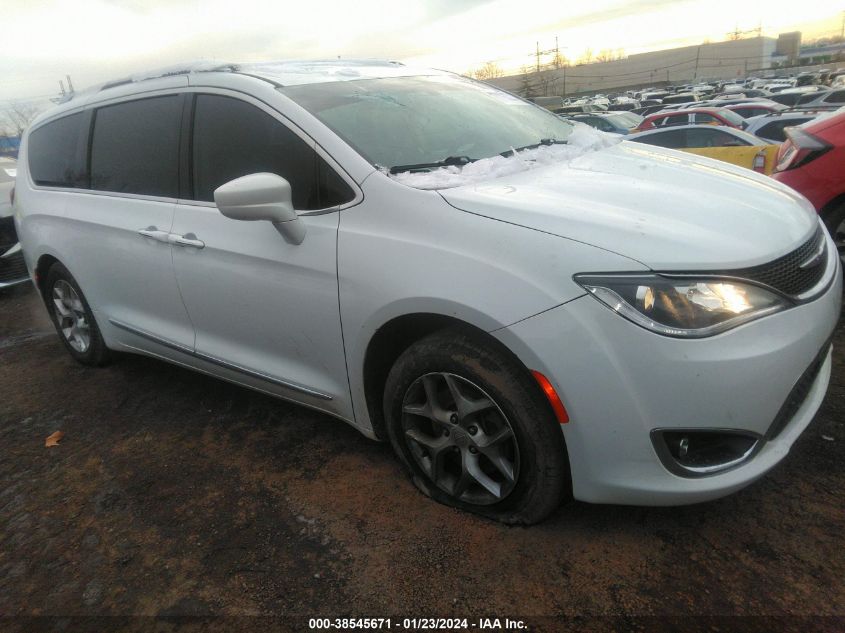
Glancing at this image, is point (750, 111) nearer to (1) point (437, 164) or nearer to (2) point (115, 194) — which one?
(1) point (437, 164)

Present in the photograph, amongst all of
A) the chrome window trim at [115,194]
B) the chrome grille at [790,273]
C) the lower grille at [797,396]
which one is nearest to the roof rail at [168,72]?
the chrome window trim at [115,194]

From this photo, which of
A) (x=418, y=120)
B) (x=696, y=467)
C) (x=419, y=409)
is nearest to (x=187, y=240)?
(x=418, y=120)

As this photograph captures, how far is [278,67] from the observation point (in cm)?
311

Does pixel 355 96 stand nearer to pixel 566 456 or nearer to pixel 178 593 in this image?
pixel 566 456

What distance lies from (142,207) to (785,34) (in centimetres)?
10521

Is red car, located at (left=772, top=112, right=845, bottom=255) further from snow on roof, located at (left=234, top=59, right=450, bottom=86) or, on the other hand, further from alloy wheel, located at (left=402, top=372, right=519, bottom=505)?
alloy wheel, located at (left=402, top=372, right=519, bottom=505)

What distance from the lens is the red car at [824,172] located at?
406 centimetres

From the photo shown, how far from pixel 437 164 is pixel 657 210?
0.90 meters

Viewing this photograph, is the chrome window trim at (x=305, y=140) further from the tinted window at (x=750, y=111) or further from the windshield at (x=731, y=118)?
the tinted window at (x=750, y=111)

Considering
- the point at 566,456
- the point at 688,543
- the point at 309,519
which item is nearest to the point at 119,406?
the point at 309,519

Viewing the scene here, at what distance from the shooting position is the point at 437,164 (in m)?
2.51

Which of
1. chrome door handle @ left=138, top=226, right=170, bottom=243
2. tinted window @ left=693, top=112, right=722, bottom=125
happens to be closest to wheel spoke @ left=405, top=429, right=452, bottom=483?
chrome door handle @ left=138, top=226, right=170, bottom=243

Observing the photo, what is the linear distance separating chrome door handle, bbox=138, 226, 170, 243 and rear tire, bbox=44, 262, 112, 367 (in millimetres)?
1086

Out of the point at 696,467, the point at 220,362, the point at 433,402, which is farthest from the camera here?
the point at 220,362
